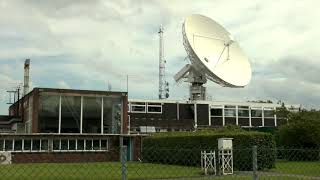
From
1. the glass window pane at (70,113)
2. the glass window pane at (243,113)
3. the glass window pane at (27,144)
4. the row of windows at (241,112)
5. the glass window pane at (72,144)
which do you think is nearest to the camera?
the glass window pane at (27,144)

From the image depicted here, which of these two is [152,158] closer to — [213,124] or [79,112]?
[79,112]

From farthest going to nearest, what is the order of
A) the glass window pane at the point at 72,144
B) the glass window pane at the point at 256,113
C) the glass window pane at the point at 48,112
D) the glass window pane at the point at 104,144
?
the glass window pane at the point at 256,113
the glass window pane at the point at 48,112
the glass window pane at the point at 104,144
the glass window pane at the point at 72,144

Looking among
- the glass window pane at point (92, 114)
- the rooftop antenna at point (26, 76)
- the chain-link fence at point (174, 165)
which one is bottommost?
the chain-link fence at point (174, 165)

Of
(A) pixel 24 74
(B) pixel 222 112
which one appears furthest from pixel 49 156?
(B) pixel 222 112

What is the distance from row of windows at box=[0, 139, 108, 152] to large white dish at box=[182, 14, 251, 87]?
16.7m

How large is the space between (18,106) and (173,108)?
106 feet

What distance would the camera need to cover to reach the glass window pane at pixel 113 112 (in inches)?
2392

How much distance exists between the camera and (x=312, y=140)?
48.6m

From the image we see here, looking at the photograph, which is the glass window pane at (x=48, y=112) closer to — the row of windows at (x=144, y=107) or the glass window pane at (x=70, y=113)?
the glass window pane at (x=70, y=113)

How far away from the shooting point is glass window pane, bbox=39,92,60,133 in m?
58.8

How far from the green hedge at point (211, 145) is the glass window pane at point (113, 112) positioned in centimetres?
1444

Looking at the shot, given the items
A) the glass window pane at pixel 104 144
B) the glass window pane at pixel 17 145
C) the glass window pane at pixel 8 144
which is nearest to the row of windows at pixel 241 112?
the glass window pane at pixel 104 144

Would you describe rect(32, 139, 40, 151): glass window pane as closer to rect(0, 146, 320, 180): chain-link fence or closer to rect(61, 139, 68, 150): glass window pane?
rect(0, 146, 320, 180): chain-link fence

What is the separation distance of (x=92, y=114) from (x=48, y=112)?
6148 millimetres
